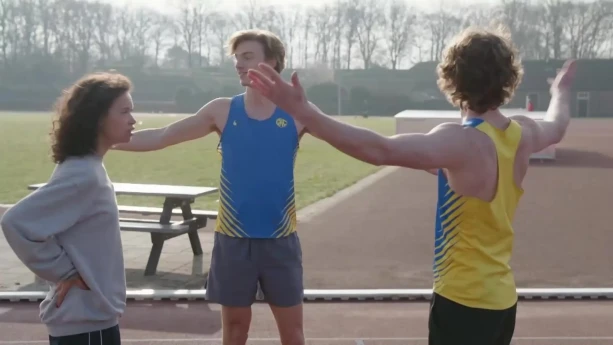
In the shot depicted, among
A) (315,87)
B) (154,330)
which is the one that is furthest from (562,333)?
(315,87)

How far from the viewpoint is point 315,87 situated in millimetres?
75688

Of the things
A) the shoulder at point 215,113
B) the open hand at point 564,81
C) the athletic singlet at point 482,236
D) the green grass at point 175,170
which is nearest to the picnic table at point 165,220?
the shoulder at point 215,113

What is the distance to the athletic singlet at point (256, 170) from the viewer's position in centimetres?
367

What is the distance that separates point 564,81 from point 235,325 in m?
1.85

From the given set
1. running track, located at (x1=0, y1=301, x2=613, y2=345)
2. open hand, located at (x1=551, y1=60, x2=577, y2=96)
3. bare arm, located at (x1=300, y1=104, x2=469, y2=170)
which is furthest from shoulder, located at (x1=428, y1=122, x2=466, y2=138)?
running track, located at (x1=0, y1=301, x2=613, y2=345)

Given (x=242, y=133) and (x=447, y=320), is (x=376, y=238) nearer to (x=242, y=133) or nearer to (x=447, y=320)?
(x=242, y=133)

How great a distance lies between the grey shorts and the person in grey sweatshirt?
0.79 m

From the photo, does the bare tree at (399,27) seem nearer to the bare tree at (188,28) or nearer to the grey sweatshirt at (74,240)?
the bare tree at (188,28)

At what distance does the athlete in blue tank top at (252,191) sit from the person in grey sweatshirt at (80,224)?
0.77 m

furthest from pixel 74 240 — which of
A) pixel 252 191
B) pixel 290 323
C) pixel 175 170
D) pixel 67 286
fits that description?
pixel 175 170

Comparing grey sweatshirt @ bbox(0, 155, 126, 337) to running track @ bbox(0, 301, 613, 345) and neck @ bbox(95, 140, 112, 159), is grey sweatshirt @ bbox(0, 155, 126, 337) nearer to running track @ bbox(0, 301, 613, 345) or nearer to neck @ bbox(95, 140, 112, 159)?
neck @ bbox(95, 140, 112, 159)

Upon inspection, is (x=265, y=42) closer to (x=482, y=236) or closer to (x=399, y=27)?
(x=482, y=236)

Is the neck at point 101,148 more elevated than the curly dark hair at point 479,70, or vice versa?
the curly dark hair at point 479,70

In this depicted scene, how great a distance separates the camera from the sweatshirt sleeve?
273 centimetres
